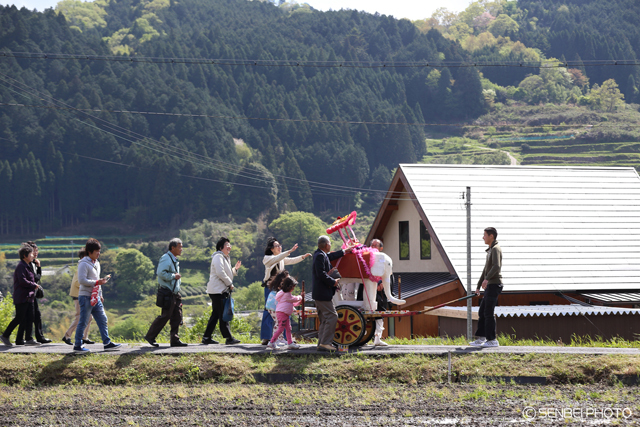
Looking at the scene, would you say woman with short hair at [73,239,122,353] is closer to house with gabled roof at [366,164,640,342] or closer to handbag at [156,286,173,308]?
handbag at [156,286,173,308]

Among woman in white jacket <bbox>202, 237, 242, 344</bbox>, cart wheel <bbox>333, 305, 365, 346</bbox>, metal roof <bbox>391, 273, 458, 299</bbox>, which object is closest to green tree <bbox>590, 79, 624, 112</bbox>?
metal roof <bbox>391, 273, 458, 299</bbox>

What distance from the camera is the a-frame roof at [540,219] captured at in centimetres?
1997

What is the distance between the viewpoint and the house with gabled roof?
19828 mm

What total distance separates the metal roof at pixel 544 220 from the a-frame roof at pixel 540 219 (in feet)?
0.10

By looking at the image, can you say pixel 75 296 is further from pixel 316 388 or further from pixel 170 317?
pixel 316 388

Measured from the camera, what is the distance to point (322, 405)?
25.8 ft

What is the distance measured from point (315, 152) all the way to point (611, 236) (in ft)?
449

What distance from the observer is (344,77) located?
180 metres

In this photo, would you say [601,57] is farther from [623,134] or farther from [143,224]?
[143,224]

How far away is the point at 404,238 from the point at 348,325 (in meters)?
14.6

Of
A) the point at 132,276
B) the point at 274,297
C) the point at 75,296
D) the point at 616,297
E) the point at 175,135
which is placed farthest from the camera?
the point at 175,135

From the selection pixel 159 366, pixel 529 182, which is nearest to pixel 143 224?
pixel 529 182

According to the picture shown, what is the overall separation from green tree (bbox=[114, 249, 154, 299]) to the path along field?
103005 mm

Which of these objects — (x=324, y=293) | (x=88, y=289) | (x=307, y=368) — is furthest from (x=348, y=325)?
(x=88, y=289)
